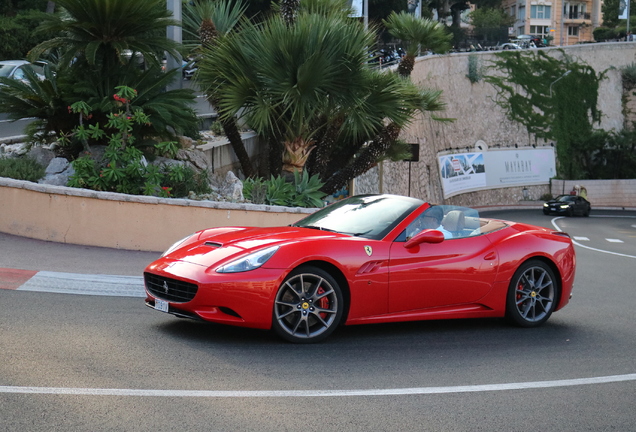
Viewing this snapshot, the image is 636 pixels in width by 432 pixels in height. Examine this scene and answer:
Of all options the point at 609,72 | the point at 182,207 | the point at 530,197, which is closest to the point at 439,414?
the point at 182,207

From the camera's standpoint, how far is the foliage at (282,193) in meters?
13.9

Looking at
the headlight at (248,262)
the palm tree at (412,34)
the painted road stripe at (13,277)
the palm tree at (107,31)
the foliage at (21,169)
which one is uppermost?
the palm tree at (412,34)

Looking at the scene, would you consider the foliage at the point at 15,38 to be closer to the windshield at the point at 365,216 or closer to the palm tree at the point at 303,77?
the palm tree at the point at 303,77

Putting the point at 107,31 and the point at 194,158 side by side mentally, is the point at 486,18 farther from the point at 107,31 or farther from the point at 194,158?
the point at 107,31

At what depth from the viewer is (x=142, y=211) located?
38.6 ft

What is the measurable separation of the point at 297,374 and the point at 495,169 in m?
57.6

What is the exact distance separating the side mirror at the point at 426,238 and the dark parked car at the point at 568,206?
45.7 m

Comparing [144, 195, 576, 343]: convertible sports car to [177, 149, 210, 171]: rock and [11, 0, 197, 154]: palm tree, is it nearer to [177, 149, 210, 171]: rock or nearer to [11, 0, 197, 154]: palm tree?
[11, 0, 197, 154]: palm tree

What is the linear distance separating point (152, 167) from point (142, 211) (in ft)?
3.67

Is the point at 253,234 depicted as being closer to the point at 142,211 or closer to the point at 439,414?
the point at 439,414

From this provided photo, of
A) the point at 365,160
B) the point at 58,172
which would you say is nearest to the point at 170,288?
the point at 58,172

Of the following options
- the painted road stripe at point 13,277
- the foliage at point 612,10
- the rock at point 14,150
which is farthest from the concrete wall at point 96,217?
the foliage at point 612,10

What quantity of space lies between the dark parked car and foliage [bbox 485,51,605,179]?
15.0m

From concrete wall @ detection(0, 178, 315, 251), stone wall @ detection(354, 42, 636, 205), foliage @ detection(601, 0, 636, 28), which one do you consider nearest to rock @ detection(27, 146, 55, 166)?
concrete wall @ detection(0, 178, 315, 251)
